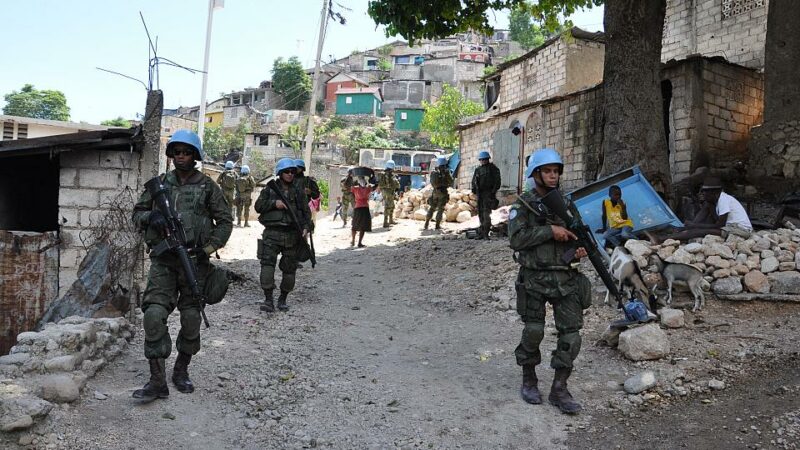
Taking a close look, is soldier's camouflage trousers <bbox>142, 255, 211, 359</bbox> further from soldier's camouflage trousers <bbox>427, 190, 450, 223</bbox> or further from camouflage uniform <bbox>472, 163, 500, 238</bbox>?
soldier's camouflage trousers <bbox>427, 190, 450, 223</bbox>

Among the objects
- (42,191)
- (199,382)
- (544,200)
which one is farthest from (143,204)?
(42,191)

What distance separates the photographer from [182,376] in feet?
12.8

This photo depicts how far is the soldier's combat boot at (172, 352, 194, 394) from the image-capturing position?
3.85 meters

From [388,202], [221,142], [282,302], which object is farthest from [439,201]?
[221,142]

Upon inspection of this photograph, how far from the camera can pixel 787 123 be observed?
936 centimetres

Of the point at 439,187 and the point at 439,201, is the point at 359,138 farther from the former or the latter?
the point at 439,187

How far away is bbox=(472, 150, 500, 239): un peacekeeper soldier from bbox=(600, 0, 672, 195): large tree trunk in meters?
2.93

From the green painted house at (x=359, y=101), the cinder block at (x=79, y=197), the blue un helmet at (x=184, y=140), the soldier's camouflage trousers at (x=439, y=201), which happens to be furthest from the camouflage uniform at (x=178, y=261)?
the green painted house at (x=359, y=101)

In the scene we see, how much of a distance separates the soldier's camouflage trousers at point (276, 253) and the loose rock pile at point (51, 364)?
177cm

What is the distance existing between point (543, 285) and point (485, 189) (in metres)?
7.10

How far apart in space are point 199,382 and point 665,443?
3001 millimetres

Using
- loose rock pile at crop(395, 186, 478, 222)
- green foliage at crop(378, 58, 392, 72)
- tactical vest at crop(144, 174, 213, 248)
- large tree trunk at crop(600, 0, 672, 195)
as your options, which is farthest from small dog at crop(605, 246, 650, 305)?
green foliage at crop(378, 58, 392, 72)

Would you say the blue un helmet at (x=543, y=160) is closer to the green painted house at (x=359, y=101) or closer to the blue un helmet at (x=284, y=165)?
the blue un helmet at (x=284, y=165)

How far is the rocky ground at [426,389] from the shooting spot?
11.1 feet
